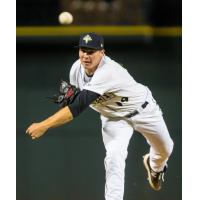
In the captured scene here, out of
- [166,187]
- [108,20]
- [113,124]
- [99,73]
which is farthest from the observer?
[108,20]

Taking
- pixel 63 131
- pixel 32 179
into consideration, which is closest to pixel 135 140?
pixel 63 131

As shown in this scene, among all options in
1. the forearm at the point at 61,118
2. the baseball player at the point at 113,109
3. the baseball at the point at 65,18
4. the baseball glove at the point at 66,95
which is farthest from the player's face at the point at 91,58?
the baseball at the point at 65,18

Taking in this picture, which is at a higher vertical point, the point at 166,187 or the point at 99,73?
the point at 99,73

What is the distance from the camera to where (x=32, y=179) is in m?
3.52

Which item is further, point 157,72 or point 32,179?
point 157,72

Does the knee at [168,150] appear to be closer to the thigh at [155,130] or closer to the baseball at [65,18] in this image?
the thigh at [155,130]

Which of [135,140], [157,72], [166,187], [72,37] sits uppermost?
[72,37]

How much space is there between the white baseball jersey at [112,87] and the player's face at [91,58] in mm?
30

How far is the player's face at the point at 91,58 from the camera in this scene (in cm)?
305

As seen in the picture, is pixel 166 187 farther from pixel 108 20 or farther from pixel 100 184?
pixel 108 20

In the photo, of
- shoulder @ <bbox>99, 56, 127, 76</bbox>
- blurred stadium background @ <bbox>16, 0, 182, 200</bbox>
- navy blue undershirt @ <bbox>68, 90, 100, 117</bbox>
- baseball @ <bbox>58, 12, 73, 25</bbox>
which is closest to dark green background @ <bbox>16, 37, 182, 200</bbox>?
blurred stadium background @ <bbox>16, 0, 182, 200</bbox>

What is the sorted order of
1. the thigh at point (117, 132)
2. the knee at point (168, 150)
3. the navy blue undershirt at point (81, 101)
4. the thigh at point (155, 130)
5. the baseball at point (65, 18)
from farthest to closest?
the baseball at point (65, 18) < the knee at point (168, 150) < the thigh at point (155, 130) < the thigh at point (117, 132) < the navy blue undershirt at point (81, 101)

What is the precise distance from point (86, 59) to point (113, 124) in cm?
42
